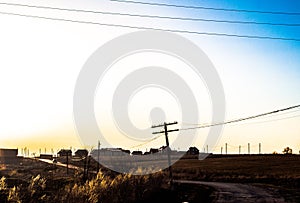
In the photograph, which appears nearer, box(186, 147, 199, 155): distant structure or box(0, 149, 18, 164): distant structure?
box(0, 149, 18, 164): distant structure

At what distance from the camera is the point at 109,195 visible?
72.8 feet

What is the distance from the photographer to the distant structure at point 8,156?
127 meters

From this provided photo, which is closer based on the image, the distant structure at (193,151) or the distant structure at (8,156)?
the distant structure at (8,156)

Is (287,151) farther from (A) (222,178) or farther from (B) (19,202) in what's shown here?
(B) (19,202)

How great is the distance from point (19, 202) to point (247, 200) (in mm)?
15662

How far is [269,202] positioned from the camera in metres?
24.4

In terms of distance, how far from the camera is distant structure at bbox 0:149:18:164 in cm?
12662

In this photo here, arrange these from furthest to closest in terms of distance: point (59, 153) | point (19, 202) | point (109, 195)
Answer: point (59, 153) → point (109, 195) → point (19, 202)

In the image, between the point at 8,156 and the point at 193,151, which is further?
the point at 193,151

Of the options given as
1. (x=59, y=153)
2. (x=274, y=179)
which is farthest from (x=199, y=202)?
(x=59, y=153)

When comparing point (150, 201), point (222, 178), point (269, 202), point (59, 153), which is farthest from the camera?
point (59, 153)

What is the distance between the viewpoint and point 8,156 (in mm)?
131750

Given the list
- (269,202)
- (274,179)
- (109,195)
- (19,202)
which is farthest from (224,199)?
(274,179)

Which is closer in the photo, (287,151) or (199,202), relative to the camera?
(199,202)
